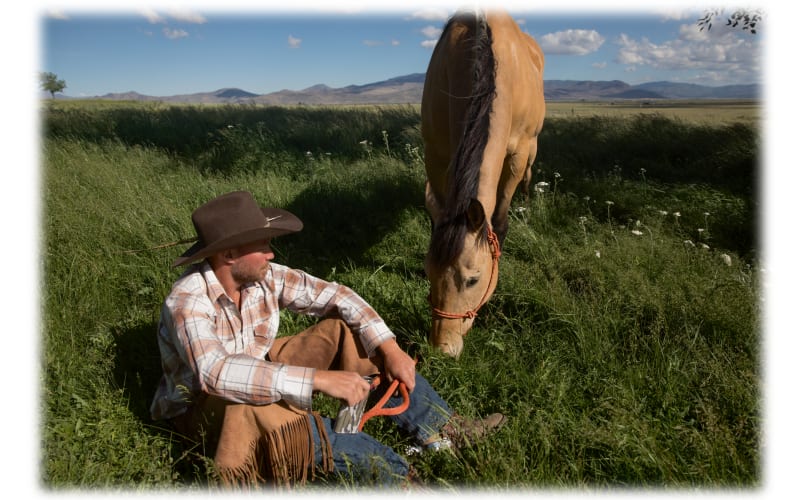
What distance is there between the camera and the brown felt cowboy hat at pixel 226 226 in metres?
2.12

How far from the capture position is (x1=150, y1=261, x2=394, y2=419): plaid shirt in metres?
1.85

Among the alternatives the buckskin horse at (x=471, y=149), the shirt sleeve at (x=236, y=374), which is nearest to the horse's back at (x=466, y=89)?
the buckskin horse at (x=471, y=149)

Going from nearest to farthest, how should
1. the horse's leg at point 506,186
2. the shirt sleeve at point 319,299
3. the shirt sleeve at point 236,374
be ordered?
the shirt sleeve at point 236,374
the shirt sleeve at point 319,299
the horse's leg at point 506,186

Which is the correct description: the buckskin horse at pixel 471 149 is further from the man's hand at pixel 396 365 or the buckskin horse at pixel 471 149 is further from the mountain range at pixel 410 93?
the mountain range at pixel 410 93

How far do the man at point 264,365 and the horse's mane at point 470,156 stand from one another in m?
0.66

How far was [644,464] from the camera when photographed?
2.16m

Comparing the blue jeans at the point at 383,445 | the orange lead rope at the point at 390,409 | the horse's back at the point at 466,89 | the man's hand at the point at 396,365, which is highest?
the horse's back at the point at 466,89

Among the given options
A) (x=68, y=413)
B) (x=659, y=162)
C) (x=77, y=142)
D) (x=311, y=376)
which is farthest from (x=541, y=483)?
(x=77, y=142)

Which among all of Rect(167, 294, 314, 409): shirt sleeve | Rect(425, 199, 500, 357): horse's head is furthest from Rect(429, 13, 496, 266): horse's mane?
Rect(167, 294, 314, 409): shirt sleeve

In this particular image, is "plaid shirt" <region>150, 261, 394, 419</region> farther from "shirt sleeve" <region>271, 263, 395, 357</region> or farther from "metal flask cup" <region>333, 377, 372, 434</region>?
"metal flask cup" <region>333, 377, 372, 434</region>

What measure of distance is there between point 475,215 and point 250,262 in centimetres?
134

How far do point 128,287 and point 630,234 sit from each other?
16.0 ft

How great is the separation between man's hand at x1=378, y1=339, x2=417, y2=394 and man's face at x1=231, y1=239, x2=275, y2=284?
0.74 m

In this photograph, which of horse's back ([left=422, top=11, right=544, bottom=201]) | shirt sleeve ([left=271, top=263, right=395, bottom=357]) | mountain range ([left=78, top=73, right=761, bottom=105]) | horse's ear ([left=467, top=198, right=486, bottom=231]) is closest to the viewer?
shirt sleeve ([left=271, top=263, right=395, bottom=357])
